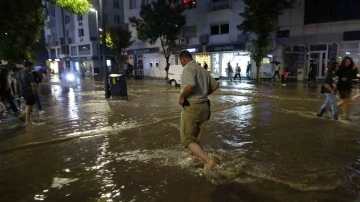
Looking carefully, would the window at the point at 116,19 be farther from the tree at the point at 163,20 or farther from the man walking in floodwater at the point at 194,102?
the man walking in floodwater at the point at 194,102

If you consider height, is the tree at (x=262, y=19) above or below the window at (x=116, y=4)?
below

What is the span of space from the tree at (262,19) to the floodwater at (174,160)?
48.2 feet

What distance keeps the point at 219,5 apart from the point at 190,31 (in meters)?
4.53

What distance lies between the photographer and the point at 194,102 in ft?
14.0

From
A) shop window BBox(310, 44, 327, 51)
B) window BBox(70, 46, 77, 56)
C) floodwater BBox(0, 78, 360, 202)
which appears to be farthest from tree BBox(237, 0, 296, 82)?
window BBox(70, 46, 77, 56)

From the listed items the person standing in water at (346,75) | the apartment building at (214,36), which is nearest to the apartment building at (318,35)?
the apartment building at (214,36)

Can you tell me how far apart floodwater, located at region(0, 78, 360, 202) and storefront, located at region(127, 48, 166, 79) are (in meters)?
27.0

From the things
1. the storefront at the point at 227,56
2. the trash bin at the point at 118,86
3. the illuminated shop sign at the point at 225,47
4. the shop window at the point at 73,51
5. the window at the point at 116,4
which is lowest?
the trash bin at the point at 118,86

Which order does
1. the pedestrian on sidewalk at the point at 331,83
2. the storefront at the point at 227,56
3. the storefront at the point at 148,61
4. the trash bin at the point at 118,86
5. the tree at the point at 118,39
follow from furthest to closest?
the storefront at the point at 148,61, the tree at the point at 118,39, the storefront at the point at 227,56, the trash bin at the point at 118,86, the pedestrian on sidewalk at the point at 331,83

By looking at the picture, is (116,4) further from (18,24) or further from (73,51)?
(18,24)

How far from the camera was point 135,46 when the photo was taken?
3859cm

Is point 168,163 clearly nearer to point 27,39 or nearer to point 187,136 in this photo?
point 187,136

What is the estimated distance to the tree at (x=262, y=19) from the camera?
70.7 ft

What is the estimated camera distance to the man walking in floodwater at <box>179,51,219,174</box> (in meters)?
4.18
